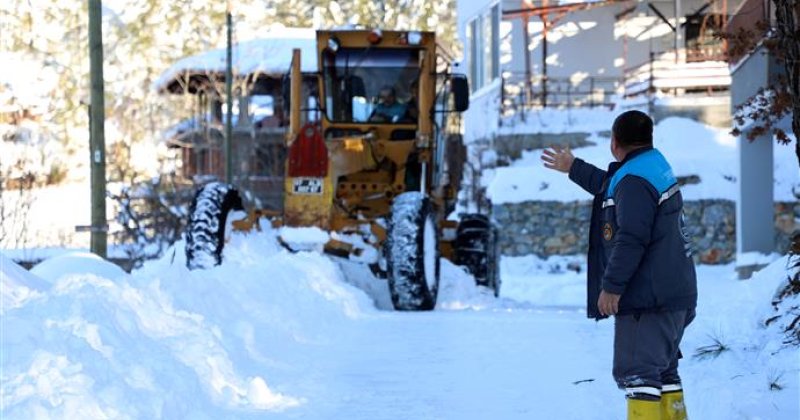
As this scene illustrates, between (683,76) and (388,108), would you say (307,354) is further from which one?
(683,76)

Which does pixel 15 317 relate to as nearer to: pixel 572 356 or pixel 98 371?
pixel 98 371

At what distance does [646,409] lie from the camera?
539cm

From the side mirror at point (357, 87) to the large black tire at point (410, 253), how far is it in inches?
98.2

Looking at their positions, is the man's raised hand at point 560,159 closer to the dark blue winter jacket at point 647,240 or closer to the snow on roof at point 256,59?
the dark blue winter jacket at point 647,240

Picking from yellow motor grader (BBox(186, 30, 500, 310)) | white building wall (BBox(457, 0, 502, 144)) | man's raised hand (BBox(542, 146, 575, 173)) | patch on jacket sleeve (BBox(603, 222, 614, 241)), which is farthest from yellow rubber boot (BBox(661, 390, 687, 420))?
white building wall (BBox(457, 0, 502, 144))

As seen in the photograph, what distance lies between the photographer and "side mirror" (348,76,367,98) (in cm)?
1484

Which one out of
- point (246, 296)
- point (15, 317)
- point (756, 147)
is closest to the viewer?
point (15, 317)

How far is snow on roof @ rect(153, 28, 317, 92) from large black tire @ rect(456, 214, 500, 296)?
57.7 feet

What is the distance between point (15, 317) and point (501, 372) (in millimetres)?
3427

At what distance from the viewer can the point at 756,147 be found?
16812 millimetres

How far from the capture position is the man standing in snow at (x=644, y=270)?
533 cm

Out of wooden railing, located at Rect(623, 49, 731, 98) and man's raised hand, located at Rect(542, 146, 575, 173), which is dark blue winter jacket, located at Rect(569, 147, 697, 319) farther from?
A: wooden railing, located at Rect(623, 49, 731, 98)

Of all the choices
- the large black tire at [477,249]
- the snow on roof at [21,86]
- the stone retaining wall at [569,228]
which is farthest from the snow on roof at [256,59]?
the large black tire at [477,249]

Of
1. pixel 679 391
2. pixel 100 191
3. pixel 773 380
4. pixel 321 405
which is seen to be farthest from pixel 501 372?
pixel 100 191
